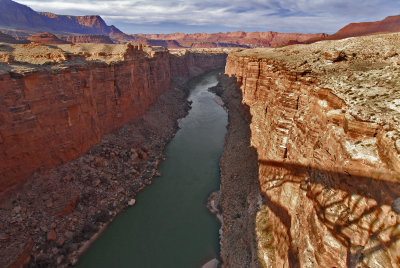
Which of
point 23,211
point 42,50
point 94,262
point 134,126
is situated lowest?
point 94,262

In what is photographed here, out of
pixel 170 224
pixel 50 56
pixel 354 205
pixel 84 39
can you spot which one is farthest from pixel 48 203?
pixel 84 39

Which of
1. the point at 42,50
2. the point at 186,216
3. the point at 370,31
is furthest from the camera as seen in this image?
the point at 370,31

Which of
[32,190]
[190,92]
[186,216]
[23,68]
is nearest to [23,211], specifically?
[32,190]

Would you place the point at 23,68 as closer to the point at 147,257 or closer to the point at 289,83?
the point at 147,257

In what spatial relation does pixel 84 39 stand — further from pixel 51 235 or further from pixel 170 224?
pixel 170 224

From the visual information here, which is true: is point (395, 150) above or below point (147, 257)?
above

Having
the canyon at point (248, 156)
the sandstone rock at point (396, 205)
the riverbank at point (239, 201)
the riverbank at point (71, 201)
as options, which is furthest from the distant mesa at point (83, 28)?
the sandstone rock at point (396, 205)

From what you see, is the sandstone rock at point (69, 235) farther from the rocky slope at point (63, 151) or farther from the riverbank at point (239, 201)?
the riverbank at point (239, 201)
